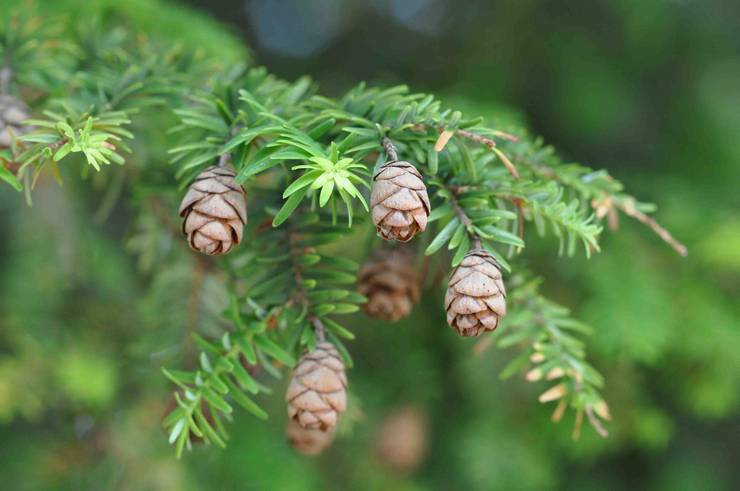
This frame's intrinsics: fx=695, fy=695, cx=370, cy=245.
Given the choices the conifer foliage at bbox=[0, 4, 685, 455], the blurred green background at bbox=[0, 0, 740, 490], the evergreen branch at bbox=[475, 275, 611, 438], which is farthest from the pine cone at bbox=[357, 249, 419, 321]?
the blurred green background at bbox=[0, 0, 740, 490]

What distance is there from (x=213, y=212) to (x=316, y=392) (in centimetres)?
19

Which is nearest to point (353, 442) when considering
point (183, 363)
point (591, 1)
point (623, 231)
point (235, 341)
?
point (183, 363)

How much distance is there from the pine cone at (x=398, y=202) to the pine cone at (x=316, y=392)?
164 millimetres

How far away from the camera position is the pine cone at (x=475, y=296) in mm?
587

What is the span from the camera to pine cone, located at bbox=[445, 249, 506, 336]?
0.59 meters

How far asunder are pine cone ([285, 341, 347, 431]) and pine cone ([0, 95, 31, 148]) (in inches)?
15.5

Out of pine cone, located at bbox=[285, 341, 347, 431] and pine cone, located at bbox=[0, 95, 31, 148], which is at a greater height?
pine cone, located at bbox=[0, 95, 31, 148]

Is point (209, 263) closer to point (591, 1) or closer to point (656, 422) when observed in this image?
point (656, 422)

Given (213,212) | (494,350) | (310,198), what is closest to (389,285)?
(310,198)

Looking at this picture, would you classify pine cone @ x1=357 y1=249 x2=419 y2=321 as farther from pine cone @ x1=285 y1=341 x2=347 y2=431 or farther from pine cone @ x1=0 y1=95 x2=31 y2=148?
pine cone @ x1=0 y1=95 x2=31 y2=148

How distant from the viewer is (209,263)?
1.04m

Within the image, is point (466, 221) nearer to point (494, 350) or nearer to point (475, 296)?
point (475, 296)

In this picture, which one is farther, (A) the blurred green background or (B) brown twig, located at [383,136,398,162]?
(A) the blurred green background

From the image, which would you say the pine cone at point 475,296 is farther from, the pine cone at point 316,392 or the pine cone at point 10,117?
the pine cone at point 10,117
